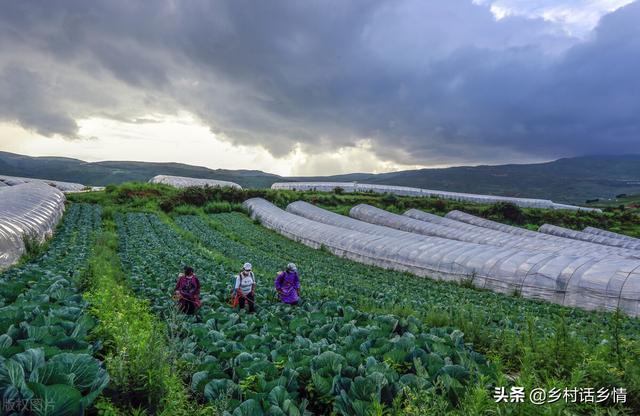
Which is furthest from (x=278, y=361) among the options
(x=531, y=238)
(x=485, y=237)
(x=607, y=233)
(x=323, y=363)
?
(x=607, y=233)

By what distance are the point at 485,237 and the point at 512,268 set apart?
16.5 metres

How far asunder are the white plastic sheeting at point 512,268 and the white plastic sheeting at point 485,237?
6.04m

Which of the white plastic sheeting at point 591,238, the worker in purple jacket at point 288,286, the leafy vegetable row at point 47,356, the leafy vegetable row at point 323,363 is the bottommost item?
the white plastic sheeting at point 591,238

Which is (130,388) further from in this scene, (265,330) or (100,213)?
(100,213)

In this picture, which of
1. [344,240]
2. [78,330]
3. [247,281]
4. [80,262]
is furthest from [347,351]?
[344,240]

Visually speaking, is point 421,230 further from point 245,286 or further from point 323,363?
point 323,363

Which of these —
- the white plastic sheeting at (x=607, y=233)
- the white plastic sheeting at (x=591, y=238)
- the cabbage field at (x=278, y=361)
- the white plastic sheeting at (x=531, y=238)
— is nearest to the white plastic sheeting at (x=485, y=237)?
the white plastic sheeting at (x=531, y=238)

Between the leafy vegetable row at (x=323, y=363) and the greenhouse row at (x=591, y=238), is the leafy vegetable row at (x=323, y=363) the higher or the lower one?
the higher one

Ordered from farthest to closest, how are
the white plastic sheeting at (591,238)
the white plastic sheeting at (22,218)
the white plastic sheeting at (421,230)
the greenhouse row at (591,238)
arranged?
the greenhouse row at (591,238), the white plastic sheeting at (591,238), the white plastic sheeting at (421,230), the white plastic sheeting at (22,218)

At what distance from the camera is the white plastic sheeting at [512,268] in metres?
15.7

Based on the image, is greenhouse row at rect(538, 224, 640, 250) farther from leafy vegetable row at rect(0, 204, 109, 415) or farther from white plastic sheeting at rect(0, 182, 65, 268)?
white plastic sheeting at rect(0, 182, 65, 268)

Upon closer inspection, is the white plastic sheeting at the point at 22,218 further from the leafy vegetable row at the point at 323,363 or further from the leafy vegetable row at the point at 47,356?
the leafy vegetable row at the point at 323,363

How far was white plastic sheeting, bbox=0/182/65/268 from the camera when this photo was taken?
53.5 ft

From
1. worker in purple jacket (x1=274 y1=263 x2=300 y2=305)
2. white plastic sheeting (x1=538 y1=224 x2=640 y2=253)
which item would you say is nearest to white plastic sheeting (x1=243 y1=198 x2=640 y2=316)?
worker in purple jacket (x1=274 y1=263 x2=300 y2=305)
